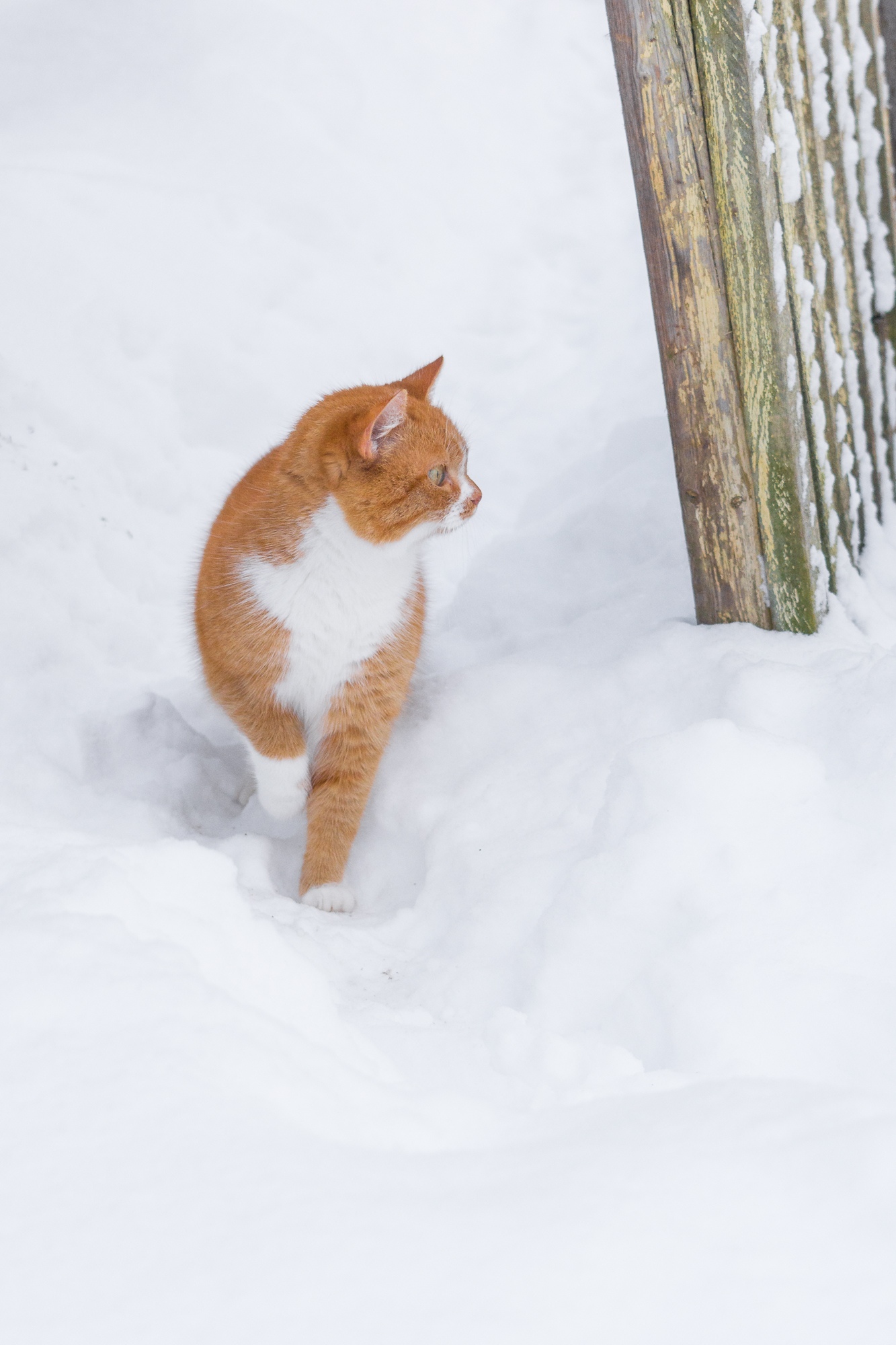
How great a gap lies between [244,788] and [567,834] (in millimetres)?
1015

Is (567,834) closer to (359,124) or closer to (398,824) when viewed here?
(398,824)

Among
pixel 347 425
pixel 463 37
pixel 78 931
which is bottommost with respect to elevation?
pixel 78 931

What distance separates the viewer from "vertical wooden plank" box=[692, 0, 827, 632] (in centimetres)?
202

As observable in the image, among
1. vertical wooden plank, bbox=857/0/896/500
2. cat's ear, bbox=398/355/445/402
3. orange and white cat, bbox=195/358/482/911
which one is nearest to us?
orange and white cat, bbox=195/358/482/911

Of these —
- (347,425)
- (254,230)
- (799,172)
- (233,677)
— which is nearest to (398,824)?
(233,677)

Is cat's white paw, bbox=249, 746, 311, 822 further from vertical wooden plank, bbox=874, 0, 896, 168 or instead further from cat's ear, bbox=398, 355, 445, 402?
vertical wooden plank, bbox=874, 0, 896, 168

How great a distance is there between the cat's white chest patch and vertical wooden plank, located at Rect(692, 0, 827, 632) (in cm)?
78

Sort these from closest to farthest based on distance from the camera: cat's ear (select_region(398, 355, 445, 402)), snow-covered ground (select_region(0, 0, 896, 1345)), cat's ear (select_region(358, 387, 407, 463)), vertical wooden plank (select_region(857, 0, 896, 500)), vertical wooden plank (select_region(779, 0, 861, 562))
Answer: snow-covered ground (select_region(0, 0, 896, 1345)) < cat's ear (select_region(358, 387, 407, 463)) < vertical wooden plank (select_region(779, 0, 861, 562)) < cat's ear (select_region(398, 355, 445, 402)) < vertical wooden plank (select_region(857, 0, 896, 500))

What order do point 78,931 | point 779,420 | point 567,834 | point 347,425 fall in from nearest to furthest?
point 78,931
point 567,834
point 347,425
point 779,420

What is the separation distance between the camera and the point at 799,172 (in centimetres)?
222

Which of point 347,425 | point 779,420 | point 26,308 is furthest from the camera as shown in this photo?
point 26,308

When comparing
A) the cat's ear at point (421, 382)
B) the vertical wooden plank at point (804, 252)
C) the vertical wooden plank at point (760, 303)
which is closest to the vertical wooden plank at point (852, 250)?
the vertical wooden plank at point (804, 252)

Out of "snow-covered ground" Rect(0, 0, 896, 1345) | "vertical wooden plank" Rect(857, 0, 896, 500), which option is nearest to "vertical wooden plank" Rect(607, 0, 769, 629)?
"snow-covered ground" Rect(0, 0, 896, 1345)

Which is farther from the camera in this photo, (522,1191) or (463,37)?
(463,37)
